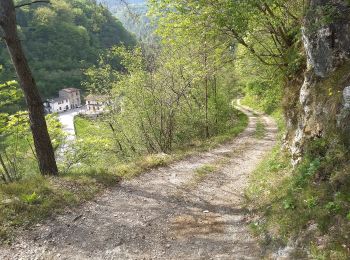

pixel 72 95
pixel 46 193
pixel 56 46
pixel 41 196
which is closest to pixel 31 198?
pixel 41 196

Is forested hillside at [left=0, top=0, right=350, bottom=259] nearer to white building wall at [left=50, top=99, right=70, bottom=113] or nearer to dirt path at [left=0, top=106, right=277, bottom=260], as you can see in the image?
dirt path at [left=0, top=106, right=277, bottom=260]

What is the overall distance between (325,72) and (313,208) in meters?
3.52

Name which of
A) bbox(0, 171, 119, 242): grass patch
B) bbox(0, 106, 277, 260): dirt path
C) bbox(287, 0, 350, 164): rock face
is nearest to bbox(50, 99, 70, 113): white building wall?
bbox(0, 106, 277, 260): dirt path

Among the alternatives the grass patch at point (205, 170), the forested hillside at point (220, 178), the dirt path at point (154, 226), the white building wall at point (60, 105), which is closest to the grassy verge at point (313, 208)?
the forested hillside at point (220, 178)

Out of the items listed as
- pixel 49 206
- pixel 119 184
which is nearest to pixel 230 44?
pixel 119 184

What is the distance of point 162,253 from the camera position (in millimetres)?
6023

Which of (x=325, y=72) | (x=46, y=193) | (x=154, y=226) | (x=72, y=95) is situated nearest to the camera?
(x=154, y=226)

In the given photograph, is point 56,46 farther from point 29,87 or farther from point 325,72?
point 325,72

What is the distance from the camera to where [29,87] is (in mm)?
8234

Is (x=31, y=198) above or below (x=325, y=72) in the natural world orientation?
below

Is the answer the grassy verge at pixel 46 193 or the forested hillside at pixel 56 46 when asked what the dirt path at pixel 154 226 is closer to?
the grassy verge at pixel 46 193

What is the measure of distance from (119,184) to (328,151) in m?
5.74

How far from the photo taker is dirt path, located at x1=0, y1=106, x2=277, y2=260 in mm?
5961

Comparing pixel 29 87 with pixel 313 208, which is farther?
pixel 29 87
